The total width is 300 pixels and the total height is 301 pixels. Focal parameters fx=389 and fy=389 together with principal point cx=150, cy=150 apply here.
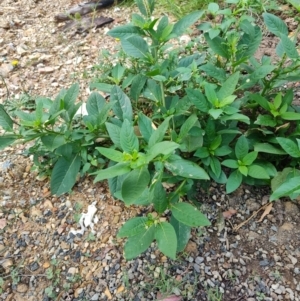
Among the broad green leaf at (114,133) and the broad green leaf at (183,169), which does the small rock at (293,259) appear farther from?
the broad green leaf at (114,133)

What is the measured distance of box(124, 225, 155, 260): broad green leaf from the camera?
1.28m

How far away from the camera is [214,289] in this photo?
1482 millimetres

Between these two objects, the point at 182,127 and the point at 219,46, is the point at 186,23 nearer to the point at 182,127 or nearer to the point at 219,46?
the point at 219,46

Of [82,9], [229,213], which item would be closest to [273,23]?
[229,213]

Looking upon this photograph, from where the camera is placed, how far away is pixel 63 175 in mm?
1630

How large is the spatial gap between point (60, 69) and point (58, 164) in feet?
3.10

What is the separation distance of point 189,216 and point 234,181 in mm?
323

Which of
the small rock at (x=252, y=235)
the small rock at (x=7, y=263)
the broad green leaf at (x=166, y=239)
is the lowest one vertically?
the small rock at (x=252, y=235)

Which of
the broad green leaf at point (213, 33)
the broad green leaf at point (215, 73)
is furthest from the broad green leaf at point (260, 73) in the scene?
the broad green leaf at point (213, 33)

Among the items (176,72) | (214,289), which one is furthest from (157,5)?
(214,289)

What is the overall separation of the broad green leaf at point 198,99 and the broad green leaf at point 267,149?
11.2 inches

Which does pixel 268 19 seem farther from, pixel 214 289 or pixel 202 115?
pixel 214 289

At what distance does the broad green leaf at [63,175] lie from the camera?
1.61 m

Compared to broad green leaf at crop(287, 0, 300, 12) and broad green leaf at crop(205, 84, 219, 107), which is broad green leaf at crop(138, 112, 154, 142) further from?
broad green leaf at crop(287, 0, 300, 12)
